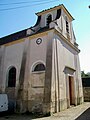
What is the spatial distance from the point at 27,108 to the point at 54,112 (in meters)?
2.30

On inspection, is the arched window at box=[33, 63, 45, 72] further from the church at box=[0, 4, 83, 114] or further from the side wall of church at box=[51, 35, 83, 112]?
the side wall of church at box=[51, 35, 83, 112]

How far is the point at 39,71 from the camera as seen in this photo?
1141 centimetres

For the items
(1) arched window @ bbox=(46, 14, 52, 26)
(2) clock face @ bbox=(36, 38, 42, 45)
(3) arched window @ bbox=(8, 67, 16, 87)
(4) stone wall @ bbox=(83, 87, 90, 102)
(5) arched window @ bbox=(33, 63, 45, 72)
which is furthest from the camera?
(4) stone wall @ bbox=(83, 87, 90, 102)

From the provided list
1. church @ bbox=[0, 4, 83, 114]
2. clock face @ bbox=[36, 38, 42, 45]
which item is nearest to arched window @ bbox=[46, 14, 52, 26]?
church @ bbox=[0, 4, 83, 114]

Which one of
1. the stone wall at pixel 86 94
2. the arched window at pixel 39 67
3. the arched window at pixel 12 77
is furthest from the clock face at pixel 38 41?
the stone wall at pixel 86 94

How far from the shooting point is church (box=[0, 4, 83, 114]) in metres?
10.5

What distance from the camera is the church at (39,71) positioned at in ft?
34.6

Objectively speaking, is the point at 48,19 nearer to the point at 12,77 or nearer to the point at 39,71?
the point at 39,71

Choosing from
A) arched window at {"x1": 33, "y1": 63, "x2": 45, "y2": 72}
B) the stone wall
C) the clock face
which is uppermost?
the clock face

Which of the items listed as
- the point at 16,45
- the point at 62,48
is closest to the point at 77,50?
the point at 62,48

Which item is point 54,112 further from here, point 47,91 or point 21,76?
point 21,76

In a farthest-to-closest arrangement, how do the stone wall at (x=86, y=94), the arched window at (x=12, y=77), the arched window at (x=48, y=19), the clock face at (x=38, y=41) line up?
the stone wall at (x=86, y=94)
the arched window at (x=48, y=19)
the arched window at (x=12, y=77)
the clock face at (x=38, y=41)

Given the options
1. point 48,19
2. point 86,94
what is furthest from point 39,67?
point 86,94

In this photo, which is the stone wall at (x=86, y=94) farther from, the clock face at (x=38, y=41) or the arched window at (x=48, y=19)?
the clock face at (x=38, y=41)
